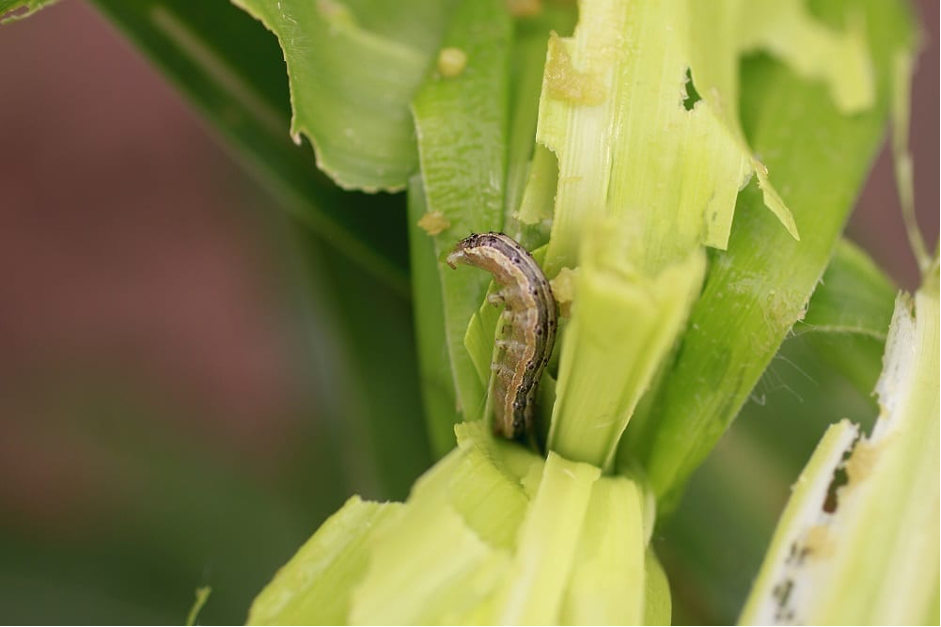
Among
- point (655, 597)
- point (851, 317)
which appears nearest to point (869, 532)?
point (655, 597)

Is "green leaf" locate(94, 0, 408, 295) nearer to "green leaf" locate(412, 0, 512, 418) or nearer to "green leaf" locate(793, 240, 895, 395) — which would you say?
"green leaf" locate(412, 0, 512, 418)

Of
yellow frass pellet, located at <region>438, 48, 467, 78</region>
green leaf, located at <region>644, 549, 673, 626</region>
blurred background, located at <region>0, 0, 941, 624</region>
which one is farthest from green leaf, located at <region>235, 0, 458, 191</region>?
blurred background, located at <region>0, 0, 941, 624</region>

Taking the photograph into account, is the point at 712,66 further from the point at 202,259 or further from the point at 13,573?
the point at 202,259

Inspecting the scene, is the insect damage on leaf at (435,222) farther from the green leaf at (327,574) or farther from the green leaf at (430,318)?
the green leaf at (327,574)

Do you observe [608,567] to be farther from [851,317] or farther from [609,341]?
[851,317]

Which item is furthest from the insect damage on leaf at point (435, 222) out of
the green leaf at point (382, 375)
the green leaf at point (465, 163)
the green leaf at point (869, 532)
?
the green leaf at point (382, 375)

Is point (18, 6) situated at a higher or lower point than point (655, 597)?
higher
